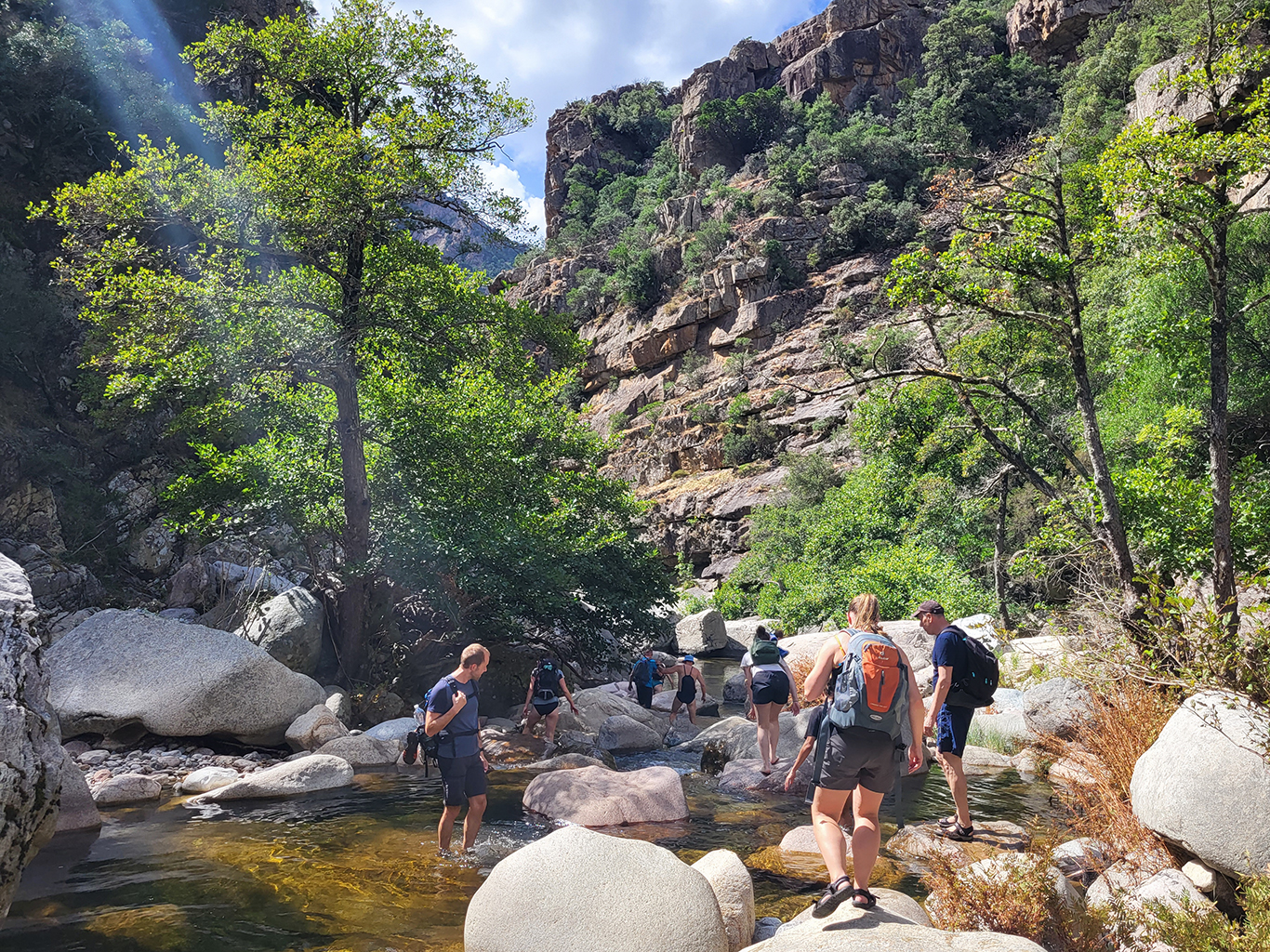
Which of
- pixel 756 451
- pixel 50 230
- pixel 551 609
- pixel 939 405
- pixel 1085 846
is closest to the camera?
pixel 1085 846

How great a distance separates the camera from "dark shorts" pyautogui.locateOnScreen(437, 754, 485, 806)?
716 cm

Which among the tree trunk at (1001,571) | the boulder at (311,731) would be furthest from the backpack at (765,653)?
the tree trunk at (1001,571)

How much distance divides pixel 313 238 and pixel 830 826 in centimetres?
1253

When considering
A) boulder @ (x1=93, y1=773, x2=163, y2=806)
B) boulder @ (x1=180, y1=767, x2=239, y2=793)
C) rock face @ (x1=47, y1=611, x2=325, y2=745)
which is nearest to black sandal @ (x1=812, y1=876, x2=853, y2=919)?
boulder @ (x1=180, y1=767, x2=239, y2=793)

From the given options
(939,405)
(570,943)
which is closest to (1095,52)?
(939,405)

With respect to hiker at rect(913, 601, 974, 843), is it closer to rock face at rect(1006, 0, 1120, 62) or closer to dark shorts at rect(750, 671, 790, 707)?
Answer: dark shorts at rect(750, 671, 790, 707)

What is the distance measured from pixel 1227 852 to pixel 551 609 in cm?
1196

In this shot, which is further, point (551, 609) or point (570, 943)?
point (551, 609)

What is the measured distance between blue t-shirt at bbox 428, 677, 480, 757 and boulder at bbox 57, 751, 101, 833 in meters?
3.66

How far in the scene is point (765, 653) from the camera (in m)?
10.2

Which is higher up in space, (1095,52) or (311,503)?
(1095,52)

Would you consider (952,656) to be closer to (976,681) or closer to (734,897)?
(976,681)

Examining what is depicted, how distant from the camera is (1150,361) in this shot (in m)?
17.6

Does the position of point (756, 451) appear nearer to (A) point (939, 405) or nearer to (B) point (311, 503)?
(A) point (939, 405)
